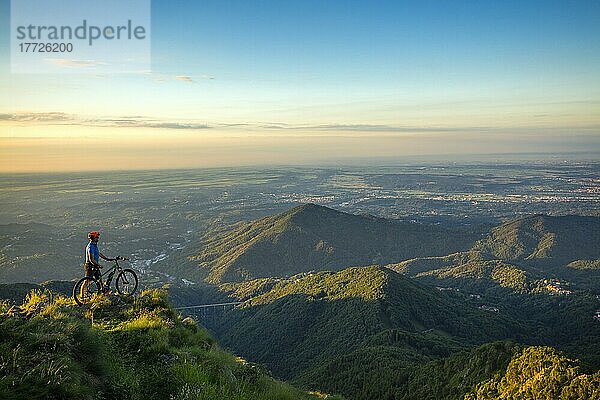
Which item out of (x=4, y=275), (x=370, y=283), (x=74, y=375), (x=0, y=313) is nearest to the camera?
(x=74, y=375)

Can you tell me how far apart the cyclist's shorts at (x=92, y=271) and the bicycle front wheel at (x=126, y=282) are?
1898mm

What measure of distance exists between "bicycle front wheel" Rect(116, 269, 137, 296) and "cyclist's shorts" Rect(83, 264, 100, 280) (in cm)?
190

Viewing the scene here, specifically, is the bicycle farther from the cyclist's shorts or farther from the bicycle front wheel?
the cyclist's shorts

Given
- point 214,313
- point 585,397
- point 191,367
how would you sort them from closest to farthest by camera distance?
point 191,367 < point 585,397 < point 214,313

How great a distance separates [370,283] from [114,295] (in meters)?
122

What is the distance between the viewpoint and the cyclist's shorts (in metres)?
18.6

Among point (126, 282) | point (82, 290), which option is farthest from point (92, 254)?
point (126, 282)

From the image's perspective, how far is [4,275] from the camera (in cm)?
17588

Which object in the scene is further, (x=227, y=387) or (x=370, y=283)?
(x=370, y=283)

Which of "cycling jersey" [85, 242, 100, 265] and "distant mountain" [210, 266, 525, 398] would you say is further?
"distant mountain" [210, 266, 525, 398]

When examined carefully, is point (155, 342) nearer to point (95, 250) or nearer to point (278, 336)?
point (95, 250)

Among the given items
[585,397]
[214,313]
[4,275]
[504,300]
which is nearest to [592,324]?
[504,300]

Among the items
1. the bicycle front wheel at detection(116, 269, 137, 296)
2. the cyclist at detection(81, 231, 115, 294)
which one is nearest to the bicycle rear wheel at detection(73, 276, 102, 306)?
the cyclist at detection(81, 231, 115, 294)

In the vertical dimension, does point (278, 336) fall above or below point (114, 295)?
below
